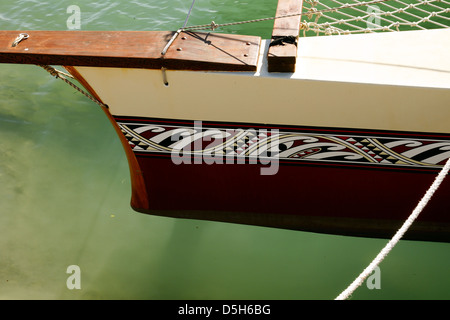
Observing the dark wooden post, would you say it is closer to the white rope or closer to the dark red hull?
the dark red hull

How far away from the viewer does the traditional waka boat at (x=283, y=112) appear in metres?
1.76

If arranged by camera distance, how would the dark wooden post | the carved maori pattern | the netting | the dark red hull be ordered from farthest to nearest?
the netting → the dark red hull → the carved maori pattern → the dark wooden post

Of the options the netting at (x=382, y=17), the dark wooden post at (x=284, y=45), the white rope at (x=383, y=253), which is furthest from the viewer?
the netting at (x=382, y=17)

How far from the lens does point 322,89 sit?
5.80 ft

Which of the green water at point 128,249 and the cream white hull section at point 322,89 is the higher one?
the cream white hull section at point 322,89

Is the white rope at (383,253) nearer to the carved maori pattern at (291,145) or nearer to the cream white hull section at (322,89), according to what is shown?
the carved maori pattern at (291,145)

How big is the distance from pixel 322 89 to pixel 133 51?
86 cm

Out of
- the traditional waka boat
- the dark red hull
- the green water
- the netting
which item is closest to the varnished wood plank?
the traditional waka boat

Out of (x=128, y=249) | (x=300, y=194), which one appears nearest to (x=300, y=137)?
(x=300, y=194)

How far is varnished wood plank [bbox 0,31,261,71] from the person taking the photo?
1.74 meters

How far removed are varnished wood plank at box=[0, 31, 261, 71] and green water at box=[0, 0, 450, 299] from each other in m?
0.83

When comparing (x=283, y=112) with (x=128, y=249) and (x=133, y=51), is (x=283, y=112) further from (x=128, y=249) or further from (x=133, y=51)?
(x=128, y=249)

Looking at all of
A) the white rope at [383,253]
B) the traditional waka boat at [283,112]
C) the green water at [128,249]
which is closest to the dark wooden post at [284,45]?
the traditional waka boat at [283,112]
